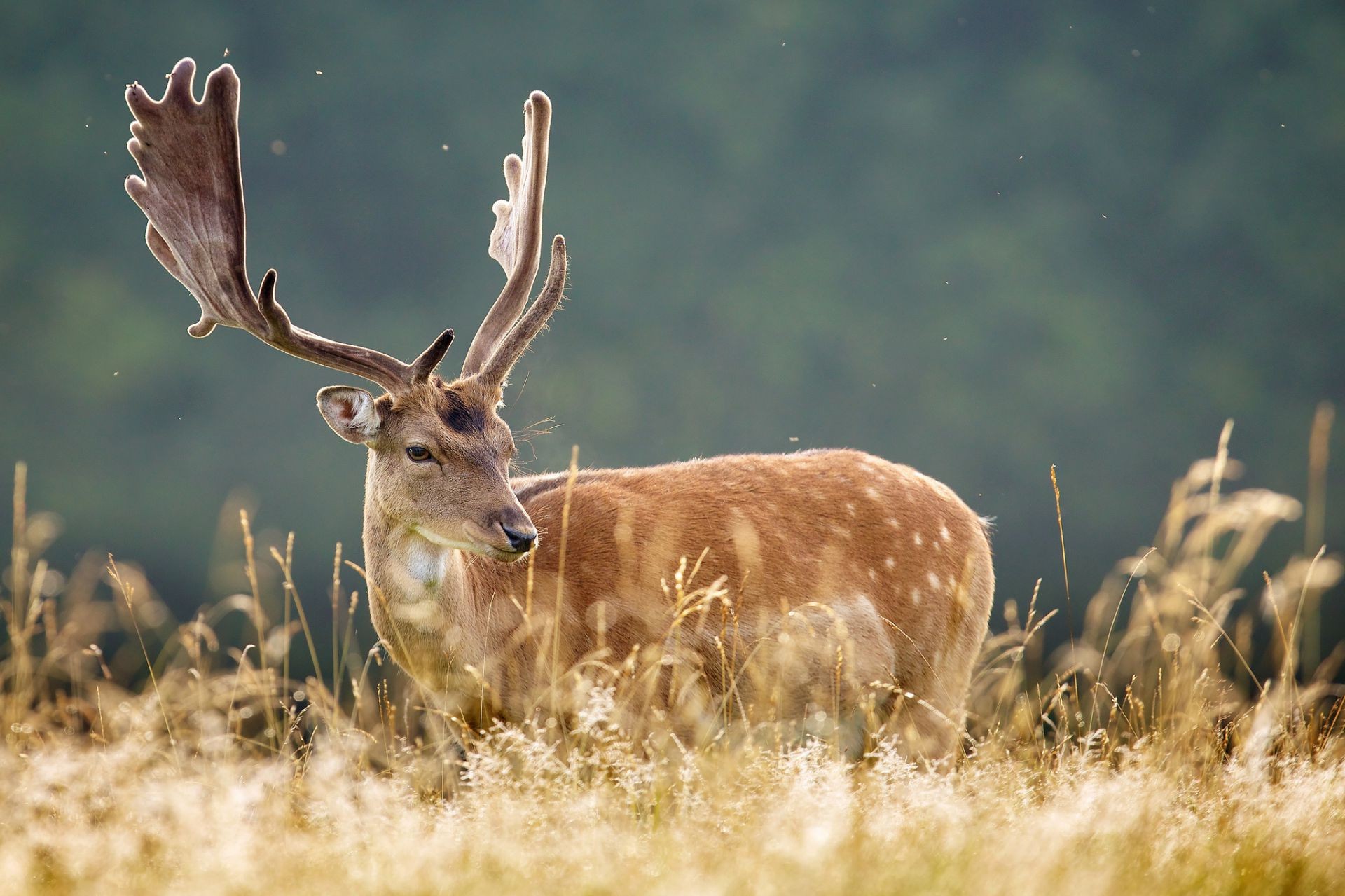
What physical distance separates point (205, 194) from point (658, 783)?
8.92ft

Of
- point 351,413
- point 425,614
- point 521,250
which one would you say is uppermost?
point 521,250

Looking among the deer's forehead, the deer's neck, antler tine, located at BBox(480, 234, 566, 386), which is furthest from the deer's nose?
antler tine, located at BBox(480, 234, 566, 386)

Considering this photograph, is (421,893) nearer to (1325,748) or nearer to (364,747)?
(364,747)

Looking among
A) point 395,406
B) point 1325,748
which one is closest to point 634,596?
point 395,406

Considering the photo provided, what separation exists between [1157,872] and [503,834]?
133 centimetres

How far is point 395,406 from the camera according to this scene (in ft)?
14.2

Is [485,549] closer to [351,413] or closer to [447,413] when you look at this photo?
[447,413]

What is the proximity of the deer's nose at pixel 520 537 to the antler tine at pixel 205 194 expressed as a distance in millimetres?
692

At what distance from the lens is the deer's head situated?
4.17 m

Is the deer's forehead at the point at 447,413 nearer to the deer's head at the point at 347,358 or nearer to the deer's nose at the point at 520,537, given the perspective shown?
the deer's head at the point at 347,358

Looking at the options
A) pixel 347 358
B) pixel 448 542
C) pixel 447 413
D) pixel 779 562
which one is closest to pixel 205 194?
pixel 347 358

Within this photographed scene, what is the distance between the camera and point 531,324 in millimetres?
4730

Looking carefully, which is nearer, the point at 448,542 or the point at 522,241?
the point at 448,542

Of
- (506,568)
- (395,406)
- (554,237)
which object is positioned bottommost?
(506,568)
